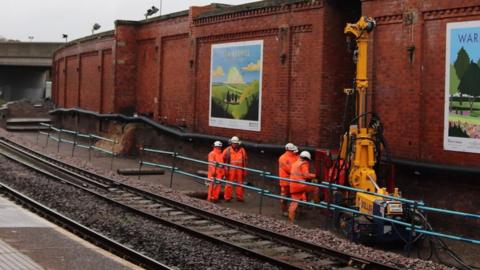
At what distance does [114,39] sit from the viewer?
1144 inches

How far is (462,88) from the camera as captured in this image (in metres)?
12.7

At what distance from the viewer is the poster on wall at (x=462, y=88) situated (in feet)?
40.8

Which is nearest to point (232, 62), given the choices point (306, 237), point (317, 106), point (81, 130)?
point (317, 106)

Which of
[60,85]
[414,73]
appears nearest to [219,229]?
[414,73]

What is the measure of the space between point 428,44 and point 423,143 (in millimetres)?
2130

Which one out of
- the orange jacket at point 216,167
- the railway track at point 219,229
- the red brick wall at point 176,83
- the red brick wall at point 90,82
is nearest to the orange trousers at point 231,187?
the orange jacket at point 216,167

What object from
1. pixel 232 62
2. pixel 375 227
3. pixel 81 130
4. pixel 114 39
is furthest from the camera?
pixel 81 130

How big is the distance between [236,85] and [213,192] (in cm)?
496

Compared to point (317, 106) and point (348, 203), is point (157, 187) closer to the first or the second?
point (317, 106)

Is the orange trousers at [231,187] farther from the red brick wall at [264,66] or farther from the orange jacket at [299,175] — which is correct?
the orange jacket at [299,175]

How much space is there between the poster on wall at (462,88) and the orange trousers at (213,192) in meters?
6.08

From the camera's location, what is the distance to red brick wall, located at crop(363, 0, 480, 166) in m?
13.2

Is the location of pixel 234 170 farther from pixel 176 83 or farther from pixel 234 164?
pixel 176 83

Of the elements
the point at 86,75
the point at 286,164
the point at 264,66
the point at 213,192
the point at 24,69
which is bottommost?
the point at 213,192
